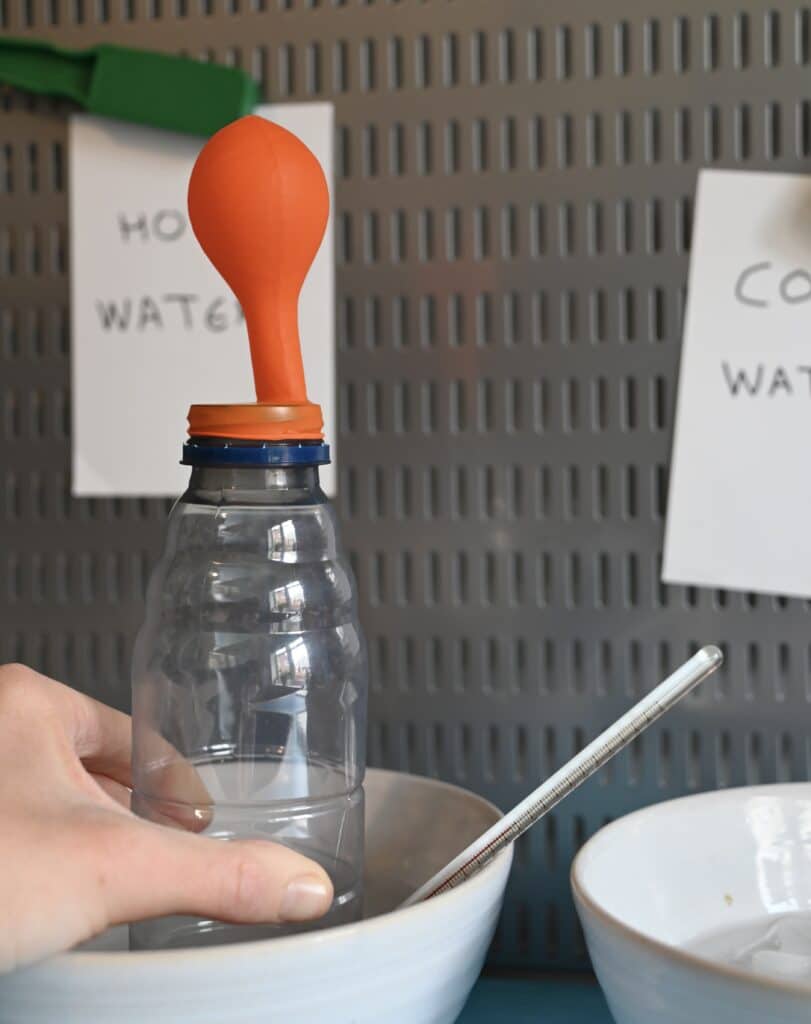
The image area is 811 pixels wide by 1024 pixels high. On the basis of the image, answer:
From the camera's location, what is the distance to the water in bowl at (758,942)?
1.51 feet

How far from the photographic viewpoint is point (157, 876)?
362 millimetres

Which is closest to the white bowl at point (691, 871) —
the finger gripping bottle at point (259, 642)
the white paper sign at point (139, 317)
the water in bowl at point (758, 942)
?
the water in bowl at point (758, 942)

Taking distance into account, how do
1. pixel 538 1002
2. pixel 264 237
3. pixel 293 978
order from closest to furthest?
pixel 293 978
pixel 264 237
pixel 538 1002

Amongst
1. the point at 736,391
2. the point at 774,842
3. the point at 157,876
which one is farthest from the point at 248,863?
the point at 736,391

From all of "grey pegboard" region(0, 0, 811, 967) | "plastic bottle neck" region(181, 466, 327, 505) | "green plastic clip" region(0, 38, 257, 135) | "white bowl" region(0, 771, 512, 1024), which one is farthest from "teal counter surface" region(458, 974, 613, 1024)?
"green plastic clip" region(0, 38, 257, 135)

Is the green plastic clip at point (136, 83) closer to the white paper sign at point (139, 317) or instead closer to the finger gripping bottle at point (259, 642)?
the white paper sign at point (139, 317)

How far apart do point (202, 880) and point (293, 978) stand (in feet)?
0.14

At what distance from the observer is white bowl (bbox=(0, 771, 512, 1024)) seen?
344 millimetres

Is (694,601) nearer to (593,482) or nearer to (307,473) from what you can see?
(593,482)

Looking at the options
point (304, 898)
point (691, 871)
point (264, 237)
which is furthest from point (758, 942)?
point (264, 237)

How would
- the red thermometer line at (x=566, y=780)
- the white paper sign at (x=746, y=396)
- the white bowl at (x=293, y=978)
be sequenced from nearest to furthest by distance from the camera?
1. the white bowl at (x=293, y=978)
2. the red thermometer line at (x=566, y=780)
3. the white paper sign at (x=746, y=396)

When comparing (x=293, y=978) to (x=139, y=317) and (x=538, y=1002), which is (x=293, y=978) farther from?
(x=139, y=317)

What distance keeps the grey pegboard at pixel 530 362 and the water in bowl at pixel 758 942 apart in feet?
0.37

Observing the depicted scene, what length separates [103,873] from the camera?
0.36 metres
